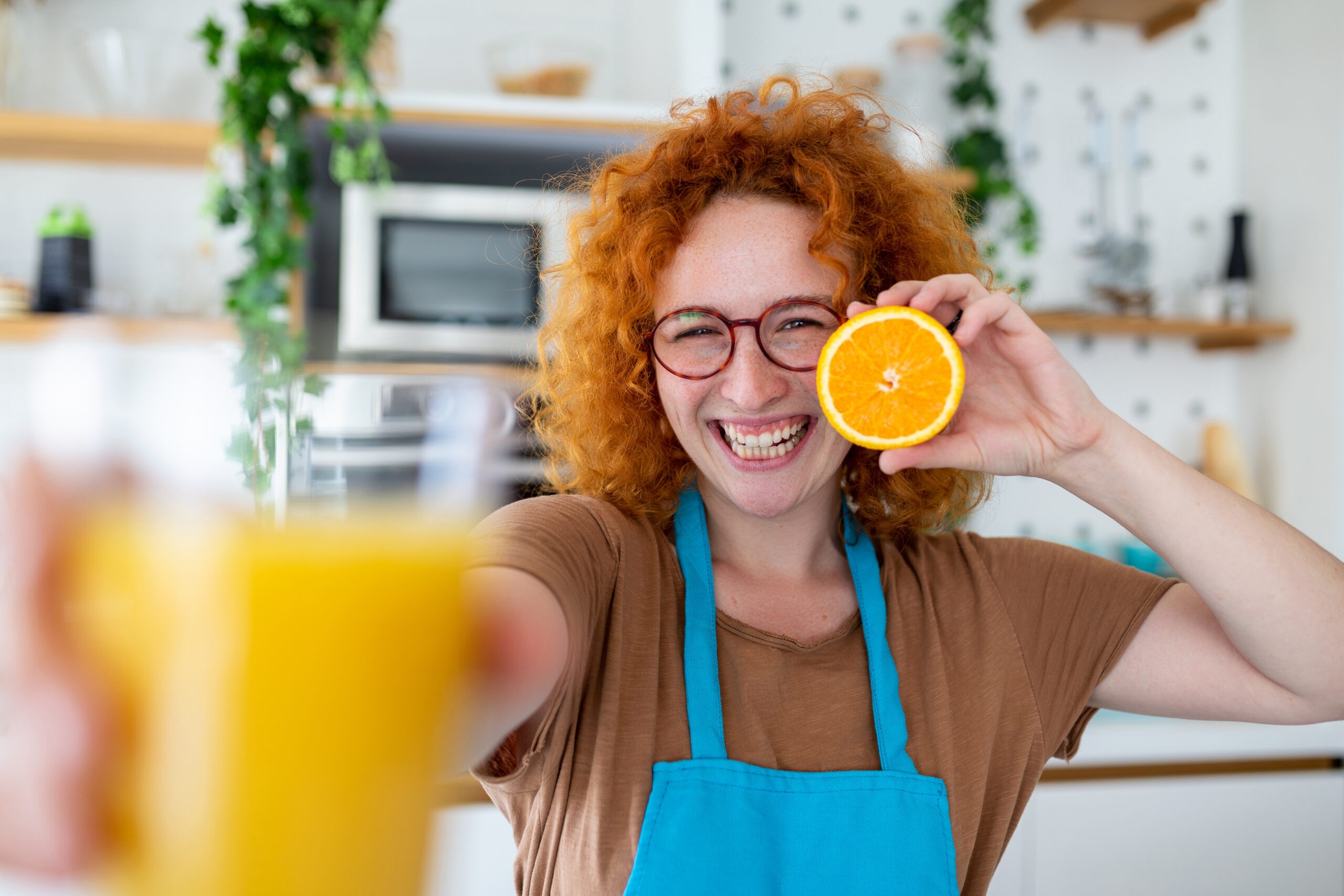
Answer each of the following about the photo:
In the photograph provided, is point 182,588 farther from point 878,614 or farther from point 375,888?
point 878,614

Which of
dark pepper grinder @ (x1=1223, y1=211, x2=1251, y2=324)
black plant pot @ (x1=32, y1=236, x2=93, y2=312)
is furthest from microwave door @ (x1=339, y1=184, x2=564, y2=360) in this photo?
dark pepper grinder @ (x1=1223, y1=211, x2=1251, y2=324)

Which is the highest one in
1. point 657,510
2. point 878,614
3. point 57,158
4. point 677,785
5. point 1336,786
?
point 57,158

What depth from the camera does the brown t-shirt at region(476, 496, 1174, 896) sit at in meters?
0.89

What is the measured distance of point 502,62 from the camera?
208 centimetres

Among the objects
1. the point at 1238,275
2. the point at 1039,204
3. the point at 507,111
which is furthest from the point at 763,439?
the point at 1238,275

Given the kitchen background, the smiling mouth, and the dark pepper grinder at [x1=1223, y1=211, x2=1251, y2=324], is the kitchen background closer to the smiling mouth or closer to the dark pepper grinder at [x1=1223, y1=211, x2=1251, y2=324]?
the dark pepper grinder at [x1=1223, y1=211, x2=1251, y2=324]

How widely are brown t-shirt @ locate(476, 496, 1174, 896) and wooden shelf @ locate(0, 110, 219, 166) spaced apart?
1.54 metres

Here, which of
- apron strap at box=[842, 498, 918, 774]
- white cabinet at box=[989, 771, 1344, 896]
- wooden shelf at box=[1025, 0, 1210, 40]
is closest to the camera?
apron strap at box=[842, 498, 918, 774]

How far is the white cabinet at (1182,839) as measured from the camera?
76.0 inches

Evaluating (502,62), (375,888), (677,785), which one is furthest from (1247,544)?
(502,62)

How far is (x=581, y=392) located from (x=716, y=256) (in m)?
0.29

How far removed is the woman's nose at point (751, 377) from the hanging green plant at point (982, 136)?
1572 millimetres

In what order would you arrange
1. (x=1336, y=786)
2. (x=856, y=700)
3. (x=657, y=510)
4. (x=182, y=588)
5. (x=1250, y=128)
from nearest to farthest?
(x=182, y=588) → (x=856, y=700) → (x=657, y=510) → (x=1336, y=786) → (x=1250, y=128)

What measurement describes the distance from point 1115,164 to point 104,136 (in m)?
2.58
